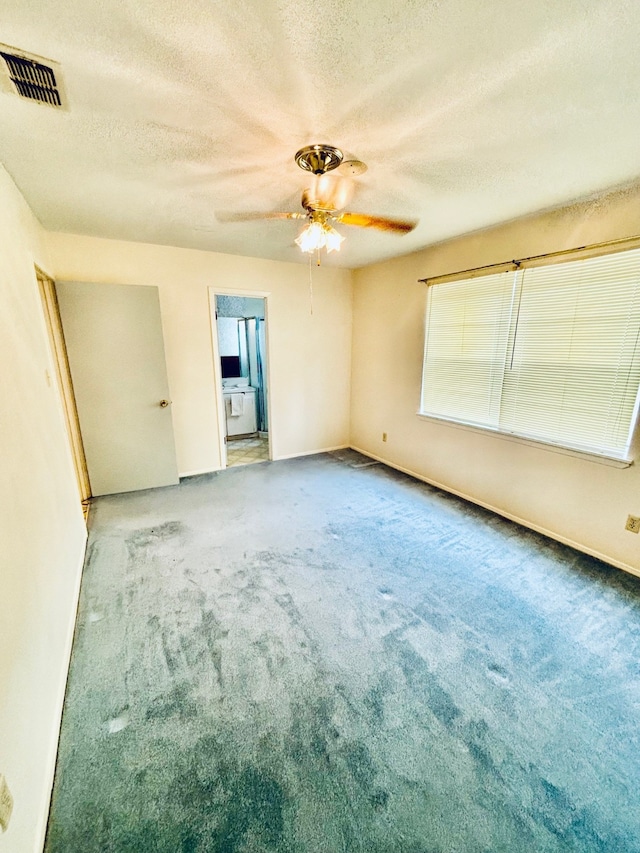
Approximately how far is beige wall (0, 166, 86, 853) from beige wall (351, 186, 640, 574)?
3.12 meters

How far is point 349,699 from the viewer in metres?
1.39

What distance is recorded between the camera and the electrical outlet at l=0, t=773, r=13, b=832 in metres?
0.83

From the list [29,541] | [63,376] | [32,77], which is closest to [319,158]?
[32,77]

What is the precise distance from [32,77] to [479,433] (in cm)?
339

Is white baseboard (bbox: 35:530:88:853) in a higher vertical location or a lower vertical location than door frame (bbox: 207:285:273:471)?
lower

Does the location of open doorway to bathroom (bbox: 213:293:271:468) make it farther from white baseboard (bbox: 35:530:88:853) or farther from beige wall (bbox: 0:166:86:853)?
white baseboard (bbox: 35:530:88:853)

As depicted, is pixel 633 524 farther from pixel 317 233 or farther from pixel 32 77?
pixel 32 77

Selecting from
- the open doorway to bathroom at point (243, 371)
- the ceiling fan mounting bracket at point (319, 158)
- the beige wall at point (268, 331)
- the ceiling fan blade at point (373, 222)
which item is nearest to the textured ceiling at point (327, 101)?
the ceiling fan mounting bracket at point (319, 158)

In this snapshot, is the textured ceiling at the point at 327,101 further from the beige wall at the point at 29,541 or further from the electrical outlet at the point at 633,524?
the electrical outlet at the point at 633,524

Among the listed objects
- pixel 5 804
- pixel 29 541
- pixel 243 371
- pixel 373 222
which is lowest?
pixel 5 804

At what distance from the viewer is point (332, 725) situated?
4.25 ft

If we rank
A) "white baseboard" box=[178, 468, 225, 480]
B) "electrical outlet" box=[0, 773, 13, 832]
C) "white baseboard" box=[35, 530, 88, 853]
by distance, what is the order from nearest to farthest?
"electrical outlet" box=[0, 773, 13, 832] < "white baseboard" box=[35, 530, 88, 853] < "white baseboard" box=[178, 468, 225, 480]

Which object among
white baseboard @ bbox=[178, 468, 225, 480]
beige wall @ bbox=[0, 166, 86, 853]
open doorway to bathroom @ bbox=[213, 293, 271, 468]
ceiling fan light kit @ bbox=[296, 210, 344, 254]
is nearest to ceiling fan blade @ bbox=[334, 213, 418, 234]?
ceiling fan light kit @ bbox=[296, 210, 344, 254]

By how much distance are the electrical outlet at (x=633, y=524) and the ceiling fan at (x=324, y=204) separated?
2336mm
